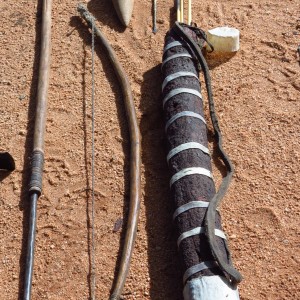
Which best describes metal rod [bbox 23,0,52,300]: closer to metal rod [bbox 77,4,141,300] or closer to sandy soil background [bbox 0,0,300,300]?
sandy soil background [bbox 0,0,300,300]

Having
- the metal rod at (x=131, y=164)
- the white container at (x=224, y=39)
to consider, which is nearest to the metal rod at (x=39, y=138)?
the metal rod at (x=131, y=164)

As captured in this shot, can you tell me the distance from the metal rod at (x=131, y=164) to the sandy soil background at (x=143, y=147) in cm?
8

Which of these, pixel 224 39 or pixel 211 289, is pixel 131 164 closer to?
pixel 211 289

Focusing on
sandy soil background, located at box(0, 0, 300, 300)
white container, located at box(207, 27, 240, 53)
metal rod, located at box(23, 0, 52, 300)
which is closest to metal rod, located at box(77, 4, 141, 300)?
sandy soil background, located at box(0, 0, 300, 300)

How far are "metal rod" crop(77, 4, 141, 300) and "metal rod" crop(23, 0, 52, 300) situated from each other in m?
0.38

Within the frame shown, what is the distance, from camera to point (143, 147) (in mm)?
3709

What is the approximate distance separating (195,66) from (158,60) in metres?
0.48

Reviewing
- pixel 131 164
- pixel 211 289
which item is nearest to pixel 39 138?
pixel 131 164

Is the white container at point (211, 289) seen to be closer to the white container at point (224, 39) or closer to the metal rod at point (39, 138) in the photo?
the metal rod at point (39, 138)

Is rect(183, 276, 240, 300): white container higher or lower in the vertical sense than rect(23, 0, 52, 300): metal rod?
lower

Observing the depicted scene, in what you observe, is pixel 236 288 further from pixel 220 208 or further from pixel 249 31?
pixel 249 31

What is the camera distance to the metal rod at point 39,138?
310 centimetres

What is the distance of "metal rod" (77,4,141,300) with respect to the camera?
3061 millimetres

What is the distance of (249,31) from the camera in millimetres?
4500
